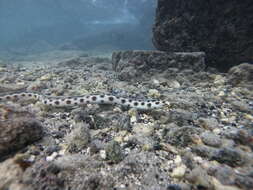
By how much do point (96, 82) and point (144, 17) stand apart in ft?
169

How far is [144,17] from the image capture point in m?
51.6

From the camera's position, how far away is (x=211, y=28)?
695 centimetres

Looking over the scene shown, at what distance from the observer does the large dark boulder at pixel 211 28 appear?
21.1 feet

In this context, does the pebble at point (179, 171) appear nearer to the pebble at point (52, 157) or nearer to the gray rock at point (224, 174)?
the gray rock at point (224, 174)

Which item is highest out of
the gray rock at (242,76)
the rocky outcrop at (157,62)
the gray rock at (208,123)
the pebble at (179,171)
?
the rocky outcrop at (157,62)

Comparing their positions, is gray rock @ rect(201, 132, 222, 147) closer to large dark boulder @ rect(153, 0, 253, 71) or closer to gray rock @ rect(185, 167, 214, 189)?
gray rock @ rect(185, 167, 214, 189)

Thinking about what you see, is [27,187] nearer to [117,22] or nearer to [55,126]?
[55,126]

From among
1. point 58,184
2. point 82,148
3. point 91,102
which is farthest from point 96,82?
point 58,184

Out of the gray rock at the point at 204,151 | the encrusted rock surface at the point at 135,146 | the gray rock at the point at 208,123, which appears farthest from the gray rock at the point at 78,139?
the gray rock at the point at 208,123

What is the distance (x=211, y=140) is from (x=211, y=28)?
581cm

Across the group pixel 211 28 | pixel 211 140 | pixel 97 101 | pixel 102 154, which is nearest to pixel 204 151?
pixel 211 140

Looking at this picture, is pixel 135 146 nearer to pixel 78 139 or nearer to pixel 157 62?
pixel 78 139

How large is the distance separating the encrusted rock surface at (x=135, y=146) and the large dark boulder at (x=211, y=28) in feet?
8.42

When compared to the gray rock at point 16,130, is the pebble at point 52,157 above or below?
below
